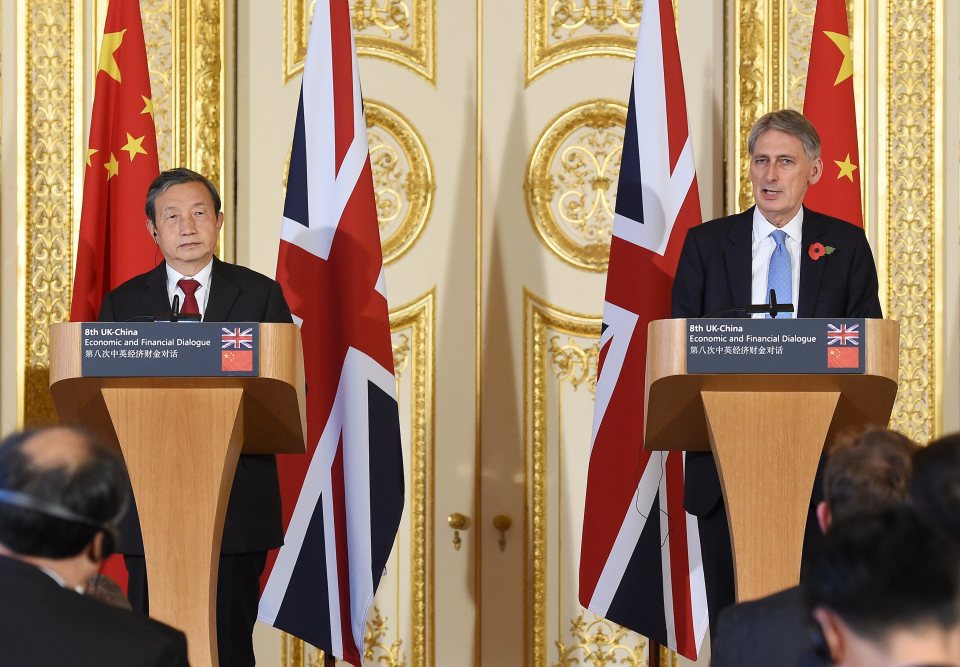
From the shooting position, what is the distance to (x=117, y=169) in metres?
4.56

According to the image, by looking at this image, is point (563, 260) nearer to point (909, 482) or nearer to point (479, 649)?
point (479, 649)

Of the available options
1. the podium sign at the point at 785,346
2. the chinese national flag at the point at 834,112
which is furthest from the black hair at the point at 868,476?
the chinese national flag at the point at 834,112

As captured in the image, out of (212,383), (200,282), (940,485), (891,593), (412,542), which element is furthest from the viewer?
(412,542)

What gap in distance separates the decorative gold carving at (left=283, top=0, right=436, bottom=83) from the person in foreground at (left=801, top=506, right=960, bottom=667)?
3.99 meters

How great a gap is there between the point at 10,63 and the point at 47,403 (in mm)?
1277

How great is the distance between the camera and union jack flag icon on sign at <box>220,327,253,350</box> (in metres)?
2.88

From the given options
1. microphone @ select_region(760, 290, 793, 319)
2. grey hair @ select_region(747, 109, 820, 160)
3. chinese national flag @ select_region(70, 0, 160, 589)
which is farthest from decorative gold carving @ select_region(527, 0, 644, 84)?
microphone @ select_region(760, 290, 793, 319)

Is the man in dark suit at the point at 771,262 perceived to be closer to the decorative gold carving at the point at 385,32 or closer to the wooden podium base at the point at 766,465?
the wooden podium base at the point at 766,465

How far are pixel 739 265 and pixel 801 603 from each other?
175 centimetres

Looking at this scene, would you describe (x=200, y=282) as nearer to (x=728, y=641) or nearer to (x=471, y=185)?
(x=471, y=185)

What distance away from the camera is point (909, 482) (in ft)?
6.01

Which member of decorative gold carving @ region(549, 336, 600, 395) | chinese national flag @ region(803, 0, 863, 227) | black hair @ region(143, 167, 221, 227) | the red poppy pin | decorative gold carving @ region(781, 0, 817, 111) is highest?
decorative gold carving @ region(781, 0, 817, 111)

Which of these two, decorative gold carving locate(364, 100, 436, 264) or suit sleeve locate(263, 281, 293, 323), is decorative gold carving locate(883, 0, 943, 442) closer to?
decorative gold carving locate(364, 100, 436, 264)

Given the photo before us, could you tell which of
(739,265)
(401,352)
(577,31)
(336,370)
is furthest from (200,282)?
(577,31)
